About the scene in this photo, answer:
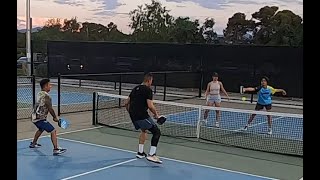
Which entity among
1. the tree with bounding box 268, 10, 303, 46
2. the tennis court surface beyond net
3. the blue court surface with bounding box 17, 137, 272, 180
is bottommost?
the blue court surface with bounding box 17, 137, 272, 180

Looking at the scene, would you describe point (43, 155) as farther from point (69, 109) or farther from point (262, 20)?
point (262, 20)

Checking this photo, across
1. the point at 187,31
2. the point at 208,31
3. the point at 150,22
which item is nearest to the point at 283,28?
the point at 208,31

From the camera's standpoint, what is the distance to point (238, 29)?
87.5 feet

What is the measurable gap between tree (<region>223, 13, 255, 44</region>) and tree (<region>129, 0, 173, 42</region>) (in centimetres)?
548

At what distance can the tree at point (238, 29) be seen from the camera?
26.2 m

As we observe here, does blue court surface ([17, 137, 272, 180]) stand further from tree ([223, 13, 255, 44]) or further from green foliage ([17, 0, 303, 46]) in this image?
tree ([223, 13, 255, 44])

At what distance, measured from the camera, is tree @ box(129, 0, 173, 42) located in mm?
31359

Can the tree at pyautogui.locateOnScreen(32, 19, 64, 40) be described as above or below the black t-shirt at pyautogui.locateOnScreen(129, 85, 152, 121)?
above

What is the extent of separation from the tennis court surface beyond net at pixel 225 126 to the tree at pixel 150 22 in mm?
16813

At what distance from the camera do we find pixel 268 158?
824 centimetres

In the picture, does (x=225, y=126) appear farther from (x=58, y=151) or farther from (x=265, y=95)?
(x=58, y=151)

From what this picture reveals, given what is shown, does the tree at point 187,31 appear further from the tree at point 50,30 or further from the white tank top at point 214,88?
the white tank top at point 214,88

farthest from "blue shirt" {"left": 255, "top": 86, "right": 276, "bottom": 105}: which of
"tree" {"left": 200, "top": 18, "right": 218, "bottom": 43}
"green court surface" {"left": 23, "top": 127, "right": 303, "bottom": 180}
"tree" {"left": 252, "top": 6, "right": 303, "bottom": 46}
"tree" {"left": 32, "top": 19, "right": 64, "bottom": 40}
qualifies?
"tree" {"left": 32, "top": 19, "right": 64, "bottom": 40}
